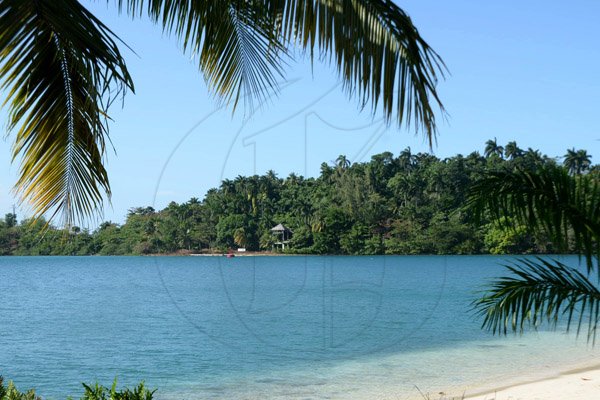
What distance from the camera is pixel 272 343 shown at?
27109 millimetres

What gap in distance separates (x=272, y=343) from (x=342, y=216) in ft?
144

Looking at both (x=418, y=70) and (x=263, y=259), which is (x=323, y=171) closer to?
(x=263, y=259)

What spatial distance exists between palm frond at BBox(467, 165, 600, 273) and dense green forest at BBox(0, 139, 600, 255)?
193 ft

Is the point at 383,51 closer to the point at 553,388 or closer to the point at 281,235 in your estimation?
the point at 553,388

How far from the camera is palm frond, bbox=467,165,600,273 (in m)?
5.73

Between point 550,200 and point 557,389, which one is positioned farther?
point 557,389

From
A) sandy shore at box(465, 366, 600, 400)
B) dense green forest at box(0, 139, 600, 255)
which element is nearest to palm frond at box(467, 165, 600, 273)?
sandy shore at box(465, 366, 600, 400)

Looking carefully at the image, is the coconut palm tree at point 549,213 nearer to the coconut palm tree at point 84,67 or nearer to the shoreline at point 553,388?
the coconut palm tree at point 84,67

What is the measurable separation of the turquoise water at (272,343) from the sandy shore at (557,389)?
110 cm

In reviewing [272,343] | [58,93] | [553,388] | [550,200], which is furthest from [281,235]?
[58,93]

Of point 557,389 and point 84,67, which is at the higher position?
point 84,67

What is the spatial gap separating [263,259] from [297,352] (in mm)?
80082

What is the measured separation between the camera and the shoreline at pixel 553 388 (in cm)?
1359

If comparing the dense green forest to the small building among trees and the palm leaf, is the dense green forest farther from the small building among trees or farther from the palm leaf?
the palm leaf
